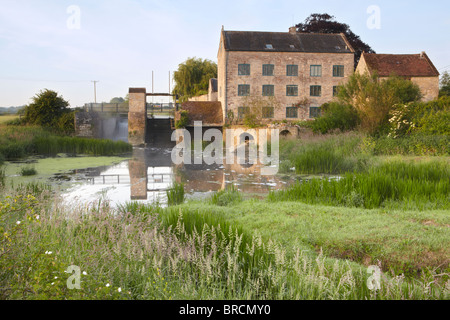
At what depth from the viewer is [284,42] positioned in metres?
34.9

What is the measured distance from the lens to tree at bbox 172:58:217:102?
52.5m

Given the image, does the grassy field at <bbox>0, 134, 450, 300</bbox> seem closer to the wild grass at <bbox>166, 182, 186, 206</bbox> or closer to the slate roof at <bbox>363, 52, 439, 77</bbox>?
the wild grass at <bbox>166, 182, 186, 206</bbox>

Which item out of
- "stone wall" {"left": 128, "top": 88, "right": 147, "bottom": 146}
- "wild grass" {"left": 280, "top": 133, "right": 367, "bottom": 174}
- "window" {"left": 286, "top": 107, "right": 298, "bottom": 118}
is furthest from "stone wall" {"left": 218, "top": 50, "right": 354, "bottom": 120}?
"wild grass" {"left": 280, "top": 133, "right": 367, "bottom": 174}

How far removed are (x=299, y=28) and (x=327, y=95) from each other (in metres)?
13.4

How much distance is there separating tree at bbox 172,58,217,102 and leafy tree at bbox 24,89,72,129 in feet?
84.8

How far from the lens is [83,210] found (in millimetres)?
5656

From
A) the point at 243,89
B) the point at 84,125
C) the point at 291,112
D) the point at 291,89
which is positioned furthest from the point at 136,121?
the point at 291,89

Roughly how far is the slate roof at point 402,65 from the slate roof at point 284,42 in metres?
2.47

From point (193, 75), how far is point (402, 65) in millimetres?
28369

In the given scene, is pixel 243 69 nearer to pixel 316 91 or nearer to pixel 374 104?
pixel 316 91

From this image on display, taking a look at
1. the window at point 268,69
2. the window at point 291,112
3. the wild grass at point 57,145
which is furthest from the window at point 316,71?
the wild grass at point 57,145

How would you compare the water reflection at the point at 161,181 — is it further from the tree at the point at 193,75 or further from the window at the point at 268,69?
the tree at the point at 193,75

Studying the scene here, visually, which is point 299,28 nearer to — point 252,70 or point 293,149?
point 252,70
